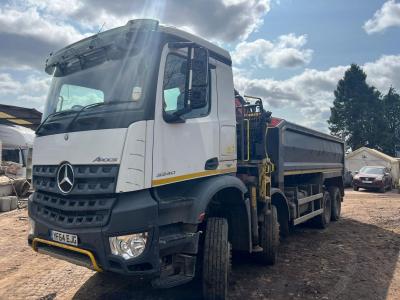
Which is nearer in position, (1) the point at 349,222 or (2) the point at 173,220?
(2) the point at 173,220

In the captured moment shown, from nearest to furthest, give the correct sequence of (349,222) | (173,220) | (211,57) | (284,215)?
(173,220)
(211,57)
(284,215)
(349,222)

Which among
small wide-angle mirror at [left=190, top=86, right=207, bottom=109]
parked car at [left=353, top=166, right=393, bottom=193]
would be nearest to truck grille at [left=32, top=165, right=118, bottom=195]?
small wide-angle mirror at [left=190, top=86, right=207, bottom=109]

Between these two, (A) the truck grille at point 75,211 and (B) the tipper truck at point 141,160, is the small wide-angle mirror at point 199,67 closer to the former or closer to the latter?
(B) the tipper truck at point 141,160

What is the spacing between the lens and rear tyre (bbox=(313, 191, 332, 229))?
29.8 ft

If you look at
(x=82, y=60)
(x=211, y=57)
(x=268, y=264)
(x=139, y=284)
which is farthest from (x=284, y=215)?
(x=82, y=60)

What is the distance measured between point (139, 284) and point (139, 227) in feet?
6.52

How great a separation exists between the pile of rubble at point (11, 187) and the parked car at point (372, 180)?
1942 centimetres

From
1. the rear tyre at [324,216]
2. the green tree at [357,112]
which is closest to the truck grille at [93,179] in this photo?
the rear tyre at [324,216]

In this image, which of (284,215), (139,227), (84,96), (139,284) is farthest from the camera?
(284,215)

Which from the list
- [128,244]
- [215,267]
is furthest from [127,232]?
[215,267]

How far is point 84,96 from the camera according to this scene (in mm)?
4055

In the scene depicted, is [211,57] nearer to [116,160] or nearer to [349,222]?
[116,160]

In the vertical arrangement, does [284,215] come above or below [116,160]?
below

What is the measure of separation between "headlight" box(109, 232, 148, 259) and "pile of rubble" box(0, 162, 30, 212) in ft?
35.4
